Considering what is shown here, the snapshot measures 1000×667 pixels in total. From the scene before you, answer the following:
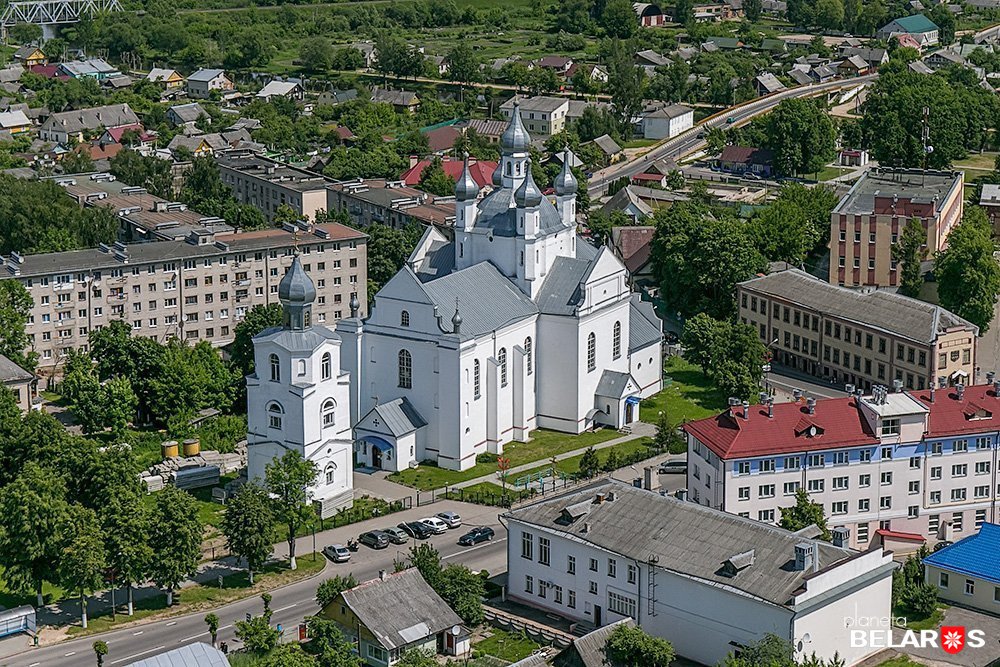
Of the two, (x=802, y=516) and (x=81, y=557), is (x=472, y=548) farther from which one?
(x=81, y=557)

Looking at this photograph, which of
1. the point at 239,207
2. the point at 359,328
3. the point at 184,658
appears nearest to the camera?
the point at 184,658

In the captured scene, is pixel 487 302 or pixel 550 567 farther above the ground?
pixel 487 302

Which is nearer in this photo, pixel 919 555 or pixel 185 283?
pixel 919 555

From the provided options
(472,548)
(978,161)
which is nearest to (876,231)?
(978,161)

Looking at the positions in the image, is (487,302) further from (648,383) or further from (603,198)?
(603,198)

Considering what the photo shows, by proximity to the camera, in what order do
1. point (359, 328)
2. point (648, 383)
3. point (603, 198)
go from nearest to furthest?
point (359, 328), point (648, 383), point (603, 198)

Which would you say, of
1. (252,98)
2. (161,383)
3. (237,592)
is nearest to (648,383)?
(161,383)
